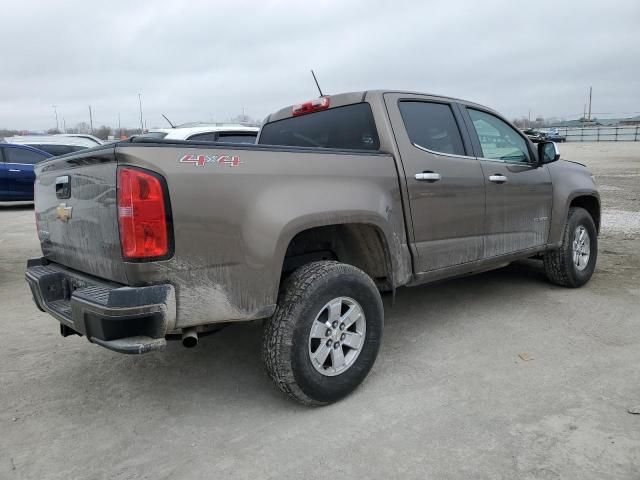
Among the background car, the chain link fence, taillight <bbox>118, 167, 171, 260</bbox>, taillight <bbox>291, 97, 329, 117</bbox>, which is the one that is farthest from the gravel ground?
the chain link fence

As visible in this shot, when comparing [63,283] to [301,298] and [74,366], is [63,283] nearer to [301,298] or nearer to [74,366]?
[74,366]

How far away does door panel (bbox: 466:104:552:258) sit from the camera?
4.35 metres

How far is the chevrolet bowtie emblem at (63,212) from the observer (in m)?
3.04

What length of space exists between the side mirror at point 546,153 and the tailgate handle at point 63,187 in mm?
3967

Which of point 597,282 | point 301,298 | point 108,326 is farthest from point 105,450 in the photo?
point 597,282

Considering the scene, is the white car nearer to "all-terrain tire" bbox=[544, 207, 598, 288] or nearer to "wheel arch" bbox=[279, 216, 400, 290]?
"all-terrain tire" bbox=[544, 207, 598, 288]

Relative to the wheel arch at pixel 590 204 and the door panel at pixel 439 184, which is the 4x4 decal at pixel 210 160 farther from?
the wheel arch at pixel 590 204

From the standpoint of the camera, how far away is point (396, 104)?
3.80 meters

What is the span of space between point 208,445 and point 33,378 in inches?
61.8

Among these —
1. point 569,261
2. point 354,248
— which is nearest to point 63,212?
point 354,248

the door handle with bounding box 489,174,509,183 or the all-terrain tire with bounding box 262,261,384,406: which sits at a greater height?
the door handle with bounding box 489,174,509,183

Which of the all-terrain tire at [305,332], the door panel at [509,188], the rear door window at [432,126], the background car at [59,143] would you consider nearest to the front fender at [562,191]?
the door panel at [509,188]

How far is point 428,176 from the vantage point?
373 cm

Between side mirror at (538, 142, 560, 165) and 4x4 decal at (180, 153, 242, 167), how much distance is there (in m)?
3.33
